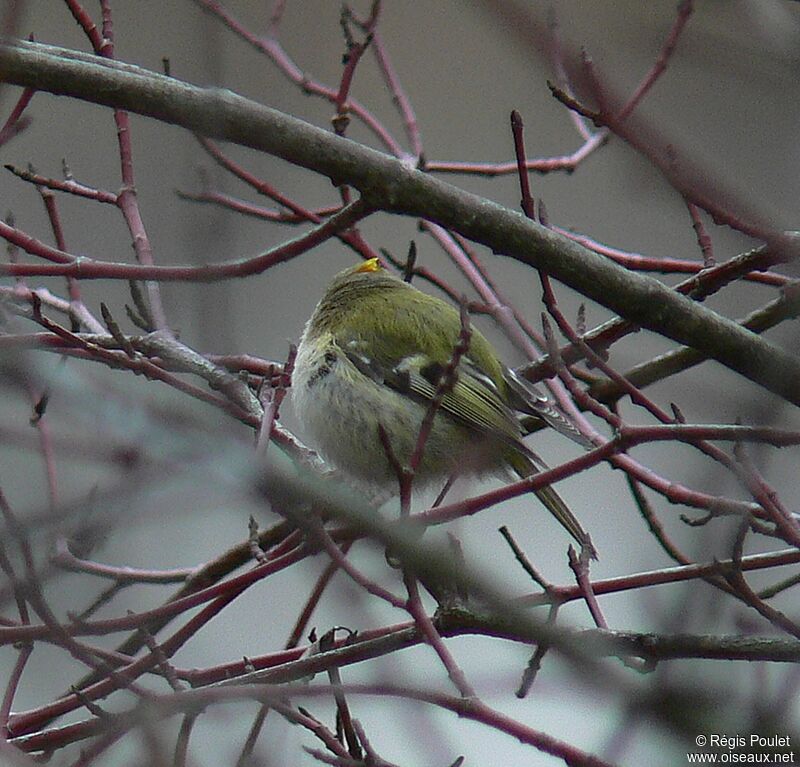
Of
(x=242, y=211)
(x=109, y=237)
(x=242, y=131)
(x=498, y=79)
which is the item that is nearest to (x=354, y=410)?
(x=242, y=211)

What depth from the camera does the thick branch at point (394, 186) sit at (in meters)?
1.69

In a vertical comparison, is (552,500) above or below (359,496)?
above

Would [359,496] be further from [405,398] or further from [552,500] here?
[405,398]

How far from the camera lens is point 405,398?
284 cm

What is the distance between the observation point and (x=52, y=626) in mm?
1501

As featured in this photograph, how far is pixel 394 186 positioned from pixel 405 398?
114 cm

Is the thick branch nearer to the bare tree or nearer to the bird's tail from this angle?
the bare tree

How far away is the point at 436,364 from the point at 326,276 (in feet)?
7.34

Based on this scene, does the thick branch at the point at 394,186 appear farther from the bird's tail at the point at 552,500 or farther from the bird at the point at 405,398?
the bird at the point at 405,398

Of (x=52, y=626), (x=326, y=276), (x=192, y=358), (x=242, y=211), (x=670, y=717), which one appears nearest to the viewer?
(x=670, y=717)

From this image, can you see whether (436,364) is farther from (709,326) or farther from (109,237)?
(709,326)

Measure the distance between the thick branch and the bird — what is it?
0.83 m

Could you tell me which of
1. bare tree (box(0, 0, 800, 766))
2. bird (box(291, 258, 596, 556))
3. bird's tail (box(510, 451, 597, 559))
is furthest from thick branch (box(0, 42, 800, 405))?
bird (box(291, 258, 596, 556))

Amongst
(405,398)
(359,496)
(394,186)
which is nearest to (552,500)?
(405,398)
